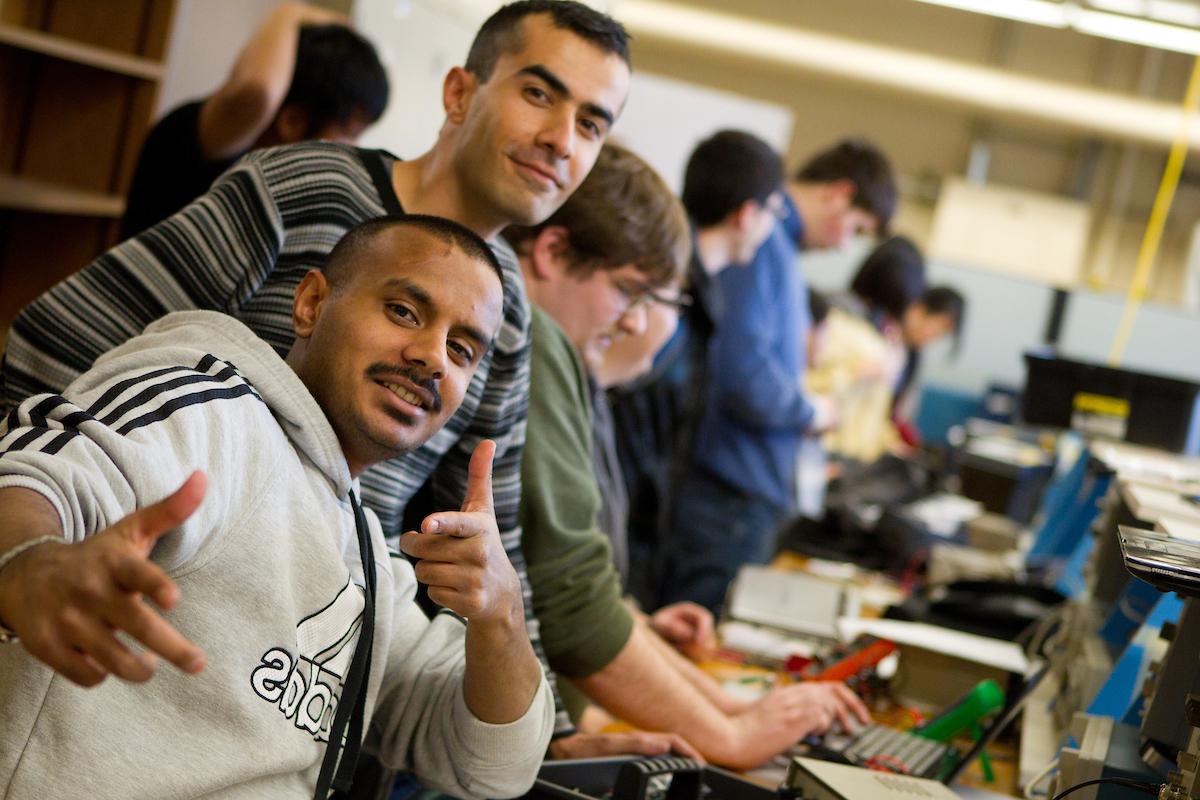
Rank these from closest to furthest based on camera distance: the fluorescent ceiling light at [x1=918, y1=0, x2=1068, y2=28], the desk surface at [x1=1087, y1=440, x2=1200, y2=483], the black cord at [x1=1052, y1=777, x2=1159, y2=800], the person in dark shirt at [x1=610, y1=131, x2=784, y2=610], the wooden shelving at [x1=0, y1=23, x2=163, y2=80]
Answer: the black cord at [x1=1052, y1=777, x2=1159, y2=800], the desk surface at [x1=1087, y1=440, x2=1200, y2=483], the wooden shelving at [x1=0, y1=23, x2=163, y2=80], the person in dark shirt at [x1=610, y1=131, x2=784, y2=610], the fluorescent ceiling light at [x1=918, y1=0, x2=1068, y2=28]

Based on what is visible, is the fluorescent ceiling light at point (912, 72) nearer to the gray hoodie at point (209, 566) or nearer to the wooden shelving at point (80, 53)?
the wooden shelving at point (80, 53)

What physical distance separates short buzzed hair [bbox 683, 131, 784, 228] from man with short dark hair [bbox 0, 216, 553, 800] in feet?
6.38

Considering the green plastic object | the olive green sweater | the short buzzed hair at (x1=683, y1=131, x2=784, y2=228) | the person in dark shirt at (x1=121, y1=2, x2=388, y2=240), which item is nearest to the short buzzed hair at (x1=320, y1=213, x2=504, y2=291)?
the olive green sweater

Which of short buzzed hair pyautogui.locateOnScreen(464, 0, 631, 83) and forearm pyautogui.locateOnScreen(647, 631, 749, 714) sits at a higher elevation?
short buzzed hair pyautogui.locateOnScreen(464, 0, 631, 83)

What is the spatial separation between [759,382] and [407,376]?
240 cm

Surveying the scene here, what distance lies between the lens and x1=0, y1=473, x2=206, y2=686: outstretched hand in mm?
697

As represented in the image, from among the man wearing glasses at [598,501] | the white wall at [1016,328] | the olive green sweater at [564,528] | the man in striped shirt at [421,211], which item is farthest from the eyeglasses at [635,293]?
the white wall at [1016,328]

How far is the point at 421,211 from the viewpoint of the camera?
1.45 metres

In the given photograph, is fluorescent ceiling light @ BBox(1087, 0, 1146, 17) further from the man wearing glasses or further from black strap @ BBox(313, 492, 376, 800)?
black strap @ BBox(313, 492, 376, 800)

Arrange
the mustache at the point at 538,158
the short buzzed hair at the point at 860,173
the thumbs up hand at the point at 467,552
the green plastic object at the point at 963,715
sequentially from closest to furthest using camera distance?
the thumbs up hand at the point at 467,552 < the mustache at the point at 538,158 < the green plastic object at the point at 963,715 < the short buzzed hair at the point at 860,173

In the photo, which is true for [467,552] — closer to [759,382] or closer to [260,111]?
[260,111]

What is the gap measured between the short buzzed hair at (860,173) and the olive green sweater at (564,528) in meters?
2.27

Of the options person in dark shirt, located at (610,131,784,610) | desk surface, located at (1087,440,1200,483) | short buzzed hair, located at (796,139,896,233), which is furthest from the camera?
short buzzed hair, located at (796,139,896,233)

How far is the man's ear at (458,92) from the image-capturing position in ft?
4.94
